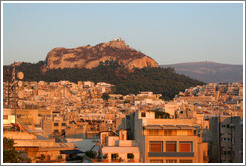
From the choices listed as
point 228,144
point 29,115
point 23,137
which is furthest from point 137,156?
point 29,115

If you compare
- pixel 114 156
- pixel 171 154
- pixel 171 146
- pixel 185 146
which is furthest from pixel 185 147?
pixel 114 156

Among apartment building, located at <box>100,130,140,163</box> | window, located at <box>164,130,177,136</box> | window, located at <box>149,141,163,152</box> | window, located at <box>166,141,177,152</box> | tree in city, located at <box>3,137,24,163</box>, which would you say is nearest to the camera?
tree in city, located at <box>3,137,24,163</box>

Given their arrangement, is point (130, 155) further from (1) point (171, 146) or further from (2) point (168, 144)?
(1) point (171, 146)

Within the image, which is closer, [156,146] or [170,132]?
[156,146]

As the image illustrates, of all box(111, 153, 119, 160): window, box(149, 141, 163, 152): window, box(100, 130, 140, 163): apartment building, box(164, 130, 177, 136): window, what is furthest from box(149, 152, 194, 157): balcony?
box(111, 153, 119, 160): window

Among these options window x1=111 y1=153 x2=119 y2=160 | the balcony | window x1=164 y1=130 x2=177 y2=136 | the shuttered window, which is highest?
window x1=164 y1=130 x2=177 y2=136

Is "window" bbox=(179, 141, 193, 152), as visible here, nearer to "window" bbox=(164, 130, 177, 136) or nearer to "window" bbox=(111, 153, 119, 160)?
"window" bbox=(164, 130, 177, 136)

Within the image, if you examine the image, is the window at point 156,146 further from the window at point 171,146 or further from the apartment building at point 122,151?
the apartment building at point 122,151

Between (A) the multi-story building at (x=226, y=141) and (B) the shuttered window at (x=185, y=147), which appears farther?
(A) the multi-story building at (x=226, y=141)

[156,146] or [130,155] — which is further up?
[156,146]

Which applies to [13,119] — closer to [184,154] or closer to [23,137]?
[23,137]

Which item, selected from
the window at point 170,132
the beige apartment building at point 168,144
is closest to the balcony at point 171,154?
the beige apartment building at point 168,144
